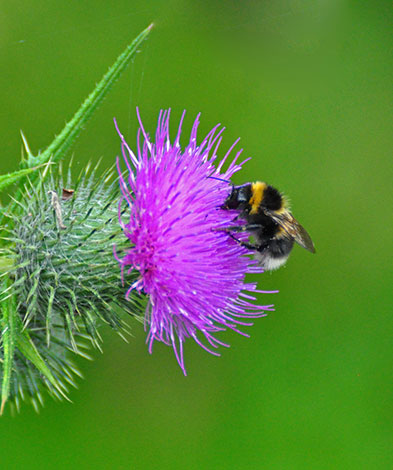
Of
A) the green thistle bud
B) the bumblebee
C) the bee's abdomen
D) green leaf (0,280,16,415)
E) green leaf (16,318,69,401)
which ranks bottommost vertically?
green leaf (16,318,69,401)

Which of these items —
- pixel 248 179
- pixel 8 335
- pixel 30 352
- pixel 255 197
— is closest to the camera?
pixel 8 335

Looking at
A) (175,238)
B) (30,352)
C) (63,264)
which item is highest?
(175,238)

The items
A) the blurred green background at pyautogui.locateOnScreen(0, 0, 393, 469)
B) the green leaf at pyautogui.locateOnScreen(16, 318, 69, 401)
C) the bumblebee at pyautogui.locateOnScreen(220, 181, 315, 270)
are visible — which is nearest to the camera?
the green leaf at pyautogui.locateOnScreen(16, 318, 69, 401)

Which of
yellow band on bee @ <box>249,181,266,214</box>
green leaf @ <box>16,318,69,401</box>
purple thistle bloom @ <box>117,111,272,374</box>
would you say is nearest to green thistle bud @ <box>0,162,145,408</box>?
green leaf @ <box>16,318,69,401</box>

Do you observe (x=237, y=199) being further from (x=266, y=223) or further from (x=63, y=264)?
(x=63, y=264)

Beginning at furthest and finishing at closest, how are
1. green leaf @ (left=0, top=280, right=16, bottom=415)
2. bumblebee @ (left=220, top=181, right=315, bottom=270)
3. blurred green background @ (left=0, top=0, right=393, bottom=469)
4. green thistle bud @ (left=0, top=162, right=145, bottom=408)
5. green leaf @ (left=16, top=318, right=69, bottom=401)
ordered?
blurred green background @ (left=0, top=0, right=393, bottom=469)
bumblebee @ (left=220, top=181, right=315, bottom=270)
green thistle bud @ (left=0, top=162, right=145, bottom=408)
green leaf @ (left=16, top=318, right=69, bottom=401)
green leaf @ (left=0, top=280, right=16, bottom=415)

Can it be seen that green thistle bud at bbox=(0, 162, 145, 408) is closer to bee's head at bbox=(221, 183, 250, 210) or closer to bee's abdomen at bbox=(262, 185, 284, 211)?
bee's head at bbox=(221, 183, 250, 210)

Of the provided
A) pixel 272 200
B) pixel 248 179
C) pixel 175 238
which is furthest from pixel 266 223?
pixel 248 179

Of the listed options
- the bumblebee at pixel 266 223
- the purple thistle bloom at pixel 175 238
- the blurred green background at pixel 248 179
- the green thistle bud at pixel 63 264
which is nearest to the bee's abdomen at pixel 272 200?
the bumblebee at pixel 266 223
